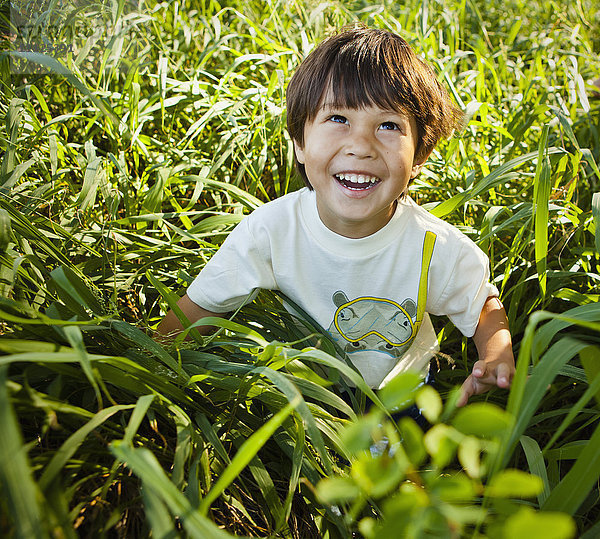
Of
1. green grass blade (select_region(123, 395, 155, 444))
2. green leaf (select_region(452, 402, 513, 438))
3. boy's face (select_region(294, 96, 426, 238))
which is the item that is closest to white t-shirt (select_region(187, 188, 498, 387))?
boy's face (select_region(294, 96, 426, 238))

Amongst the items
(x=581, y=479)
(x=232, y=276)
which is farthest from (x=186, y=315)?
(x=581, y=479)

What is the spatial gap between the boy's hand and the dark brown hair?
56 cm

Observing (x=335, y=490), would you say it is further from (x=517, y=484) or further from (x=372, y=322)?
(x=372, y=322)

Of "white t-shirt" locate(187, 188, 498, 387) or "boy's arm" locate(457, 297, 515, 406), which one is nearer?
"boy's arm" locate(457, 297, 515, 406)

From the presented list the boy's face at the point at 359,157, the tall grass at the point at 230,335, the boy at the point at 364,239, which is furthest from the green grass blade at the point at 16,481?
the boy's face at the point at 359,157

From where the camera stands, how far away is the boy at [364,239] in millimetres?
1249

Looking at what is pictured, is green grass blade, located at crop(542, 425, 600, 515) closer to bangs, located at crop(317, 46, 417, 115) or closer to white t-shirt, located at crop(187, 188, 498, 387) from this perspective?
white t-shirt, located at crop(187, 188, 498, 387)

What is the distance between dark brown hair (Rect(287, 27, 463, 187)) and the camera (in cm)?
125

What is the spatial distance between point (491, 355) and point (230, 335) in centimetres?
57

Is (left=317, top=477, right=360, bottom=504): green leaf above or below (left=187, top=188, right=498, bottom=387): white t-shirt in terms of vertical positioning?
above

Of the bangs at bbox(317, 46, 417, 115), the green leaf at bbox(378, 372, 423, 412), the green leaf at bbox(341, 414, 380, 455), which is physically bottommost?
the green leaf at bbox(341, 414, 380, 455)

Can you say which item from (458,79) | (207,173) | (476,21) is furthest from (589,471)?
(476,21)

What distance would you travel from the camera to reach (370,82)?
124 cm

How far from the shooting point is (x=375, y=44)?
1.30 meters
